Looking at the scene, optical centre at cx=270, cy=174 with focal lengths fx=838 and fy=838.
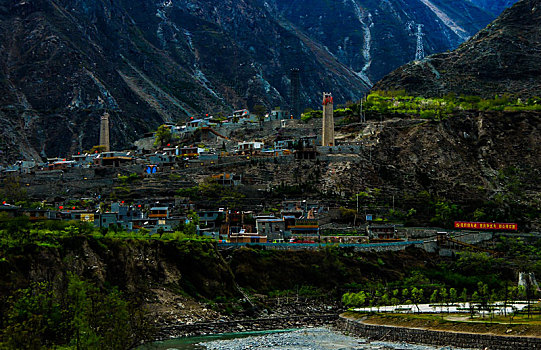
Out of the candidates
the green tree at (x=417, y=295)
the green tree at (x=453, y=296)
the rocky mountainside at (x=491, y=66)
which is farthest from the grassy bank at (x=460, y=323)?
the rocky mountainside at (x=491, y=66)

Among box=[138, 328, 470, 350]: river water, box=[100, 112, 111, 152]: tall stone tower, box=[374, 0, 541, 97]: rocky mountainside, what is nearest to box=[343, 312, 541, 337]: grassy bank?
box=[138, 328, 470, 350]: river water

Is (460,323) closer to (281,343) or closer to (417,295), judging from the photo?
(281,343)

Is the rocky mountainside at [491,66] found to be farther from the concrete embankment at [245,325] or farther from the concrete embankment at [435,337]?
the concrete embankment at [435,337]

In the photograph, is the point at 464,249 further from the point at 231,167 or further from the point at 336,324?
the point at 231,167

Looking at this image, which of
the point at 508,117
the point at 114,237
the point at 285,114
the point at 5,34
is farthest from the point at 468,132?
the point at 5,34

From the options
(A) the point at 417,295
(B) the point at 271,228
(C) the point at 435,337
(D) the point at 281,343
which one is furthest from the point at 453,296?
(B) the point at 271,228
